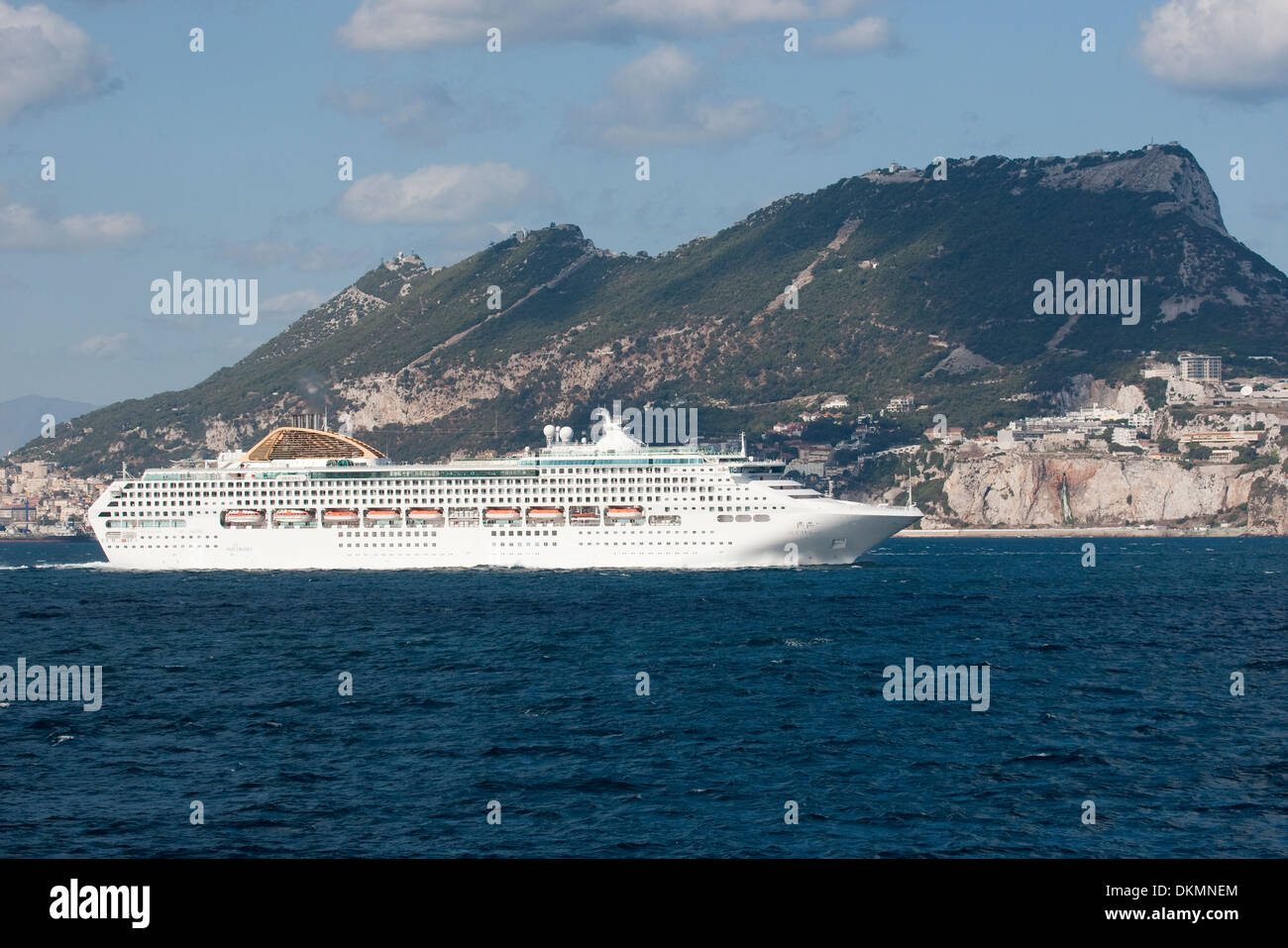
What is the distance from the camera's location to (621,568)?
9956 cm

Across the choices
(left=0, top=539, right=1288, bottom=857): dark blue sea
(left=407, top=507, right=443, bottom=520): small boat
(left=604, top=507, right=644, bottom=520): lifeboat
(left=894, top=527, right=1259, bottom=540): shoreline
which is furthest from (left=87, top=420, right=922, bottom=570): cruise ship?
(left=894, top=527, right=1259, bottom=540): shoreline

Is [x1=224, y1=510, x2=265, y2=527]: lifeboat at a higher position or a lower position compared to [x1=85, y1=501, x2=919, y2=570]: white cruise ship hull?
higher

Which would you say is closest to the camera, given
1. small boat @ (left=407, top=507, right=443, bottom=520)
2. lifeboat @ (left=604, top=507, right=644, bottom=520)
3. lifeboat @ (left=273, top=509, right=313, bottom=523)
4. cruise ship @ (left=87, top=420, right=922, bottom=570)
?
cruise ship @ (left=87, top=420, right=922, bottom=570)

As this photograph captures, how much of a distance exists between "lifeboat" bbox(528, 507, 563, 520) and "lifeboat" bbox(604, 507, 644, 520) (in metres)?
3.66

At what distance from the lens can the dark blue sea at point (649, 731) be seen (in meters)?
27.5

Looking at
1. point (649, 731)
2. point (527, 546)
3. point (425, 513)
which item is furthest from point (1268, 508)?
point (649, 731)

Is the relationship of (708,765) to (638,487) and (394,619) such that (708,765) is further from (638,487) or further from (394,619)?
(638,487)

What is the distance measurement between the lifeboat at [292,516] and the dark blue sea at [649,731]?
31014 mm

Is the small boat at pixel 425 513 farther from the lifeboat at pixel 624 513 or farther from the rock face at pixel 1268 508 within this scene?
the rock face at pixel 1268 508

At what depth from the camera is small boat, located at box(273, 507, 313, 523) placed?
108062mm

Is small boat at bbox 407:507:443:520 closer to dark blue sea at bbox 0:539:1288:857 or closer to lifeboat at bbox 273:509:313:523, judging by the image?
lifeboat at bbox 273:509:313:523

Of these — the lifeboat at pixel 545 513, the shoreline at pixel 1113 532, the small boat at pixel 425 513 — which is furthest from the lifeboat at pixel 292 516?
the shoreline at pixel 1113 532
